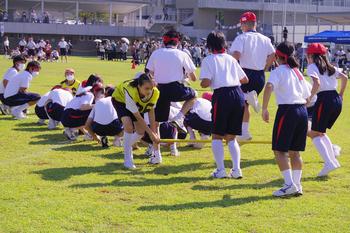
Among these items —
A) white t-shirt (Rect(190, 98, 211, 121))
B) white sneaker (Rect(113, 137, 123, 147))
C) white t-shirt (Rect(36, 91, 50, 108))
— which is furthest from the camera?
white t-shirt (Rect(36, 91, 50, 108))

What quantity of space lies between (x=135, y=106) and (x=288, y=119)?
228cm

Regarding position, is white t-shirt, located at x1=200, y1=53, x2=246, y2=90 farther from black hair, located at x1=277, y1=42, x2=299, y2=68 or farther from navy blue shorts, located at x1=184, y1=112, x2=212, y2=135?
navy blue shorts, located at x1=184, y1=112, x2=212, y2=135

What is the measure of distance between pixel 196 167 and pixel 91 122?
2.22 metres

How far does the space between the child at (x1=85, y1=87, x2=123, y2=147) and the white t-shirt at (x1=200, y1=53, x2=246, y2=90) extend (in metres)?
2.45

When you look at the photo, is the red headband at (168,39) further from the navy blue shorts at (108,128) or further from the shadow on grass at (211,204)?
the shadow on grass at (211,204)

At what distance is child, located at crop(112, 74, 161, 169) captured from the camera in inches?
315

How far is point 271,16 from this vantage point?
224 feet

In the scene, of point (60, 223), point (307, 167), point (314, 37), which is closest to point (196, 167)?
point (307, 167)

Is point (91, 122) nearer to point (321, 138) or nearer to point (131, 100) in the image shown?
point (131, 100)

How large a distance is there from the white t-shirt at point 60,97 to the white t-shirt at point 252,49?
3.79 meters

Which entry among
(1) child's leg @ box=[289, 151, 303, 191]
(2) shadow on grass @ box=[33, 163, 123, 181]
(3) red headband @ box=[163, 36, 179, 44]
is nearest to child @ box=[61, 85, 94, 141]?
(2) shadow on grass @ box=[33, 163, 123, 181]

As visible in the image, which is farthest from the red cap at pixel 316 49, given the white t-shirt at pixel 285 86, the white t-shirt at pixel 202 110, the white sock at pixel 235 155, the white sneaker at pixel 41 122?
the white sneaker at pixel 41 122

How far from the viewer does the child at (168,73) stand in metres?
8.59

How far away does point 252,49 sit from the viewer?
30.2ft
